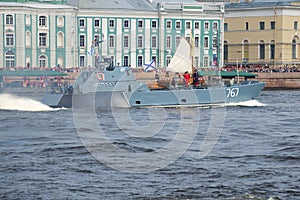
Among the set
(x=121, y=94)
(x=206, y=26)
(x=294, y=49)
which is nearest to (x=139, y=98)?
(x=121, y=94)

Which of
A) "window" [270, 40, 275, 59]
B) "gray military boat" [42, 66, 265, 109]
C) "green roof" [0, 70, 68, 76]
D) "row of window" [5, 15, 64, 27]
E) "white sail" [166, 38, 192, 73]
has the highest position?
"row of window" [5, 15, 64, 27]

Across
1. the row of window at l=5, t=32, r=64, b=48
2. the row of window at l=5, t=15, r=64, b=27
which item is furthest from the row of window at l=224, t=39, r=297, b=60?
the row of window at l=5, t=15, r=64, b=27

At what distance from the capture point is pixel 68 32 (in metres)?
75.8

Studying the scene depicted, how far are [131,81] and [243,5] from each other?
49.3 metres

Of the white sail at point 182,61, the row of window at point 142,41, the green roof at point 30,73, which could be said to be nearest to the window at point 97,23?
the row of window at point 142,41

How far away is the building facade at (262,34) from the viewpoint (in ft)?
301

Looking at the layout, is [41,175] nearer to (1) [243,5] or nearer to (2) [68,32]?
(2) [68,32]

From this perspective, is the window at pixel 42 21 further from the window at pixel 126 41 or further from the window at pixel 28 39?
the window at pixel 126 41

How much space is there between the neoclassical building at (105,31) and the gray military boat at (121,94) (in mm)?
22211

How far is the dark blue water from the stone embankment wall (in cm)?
3606

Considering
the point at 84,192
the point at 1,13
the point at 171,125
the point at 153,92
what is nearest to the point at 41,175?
the point at 84,192

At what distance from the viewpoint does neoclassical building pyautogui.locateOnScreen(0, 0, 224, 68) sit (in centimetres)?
7319

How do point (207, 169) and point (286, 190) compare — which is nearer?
point (286, 190)

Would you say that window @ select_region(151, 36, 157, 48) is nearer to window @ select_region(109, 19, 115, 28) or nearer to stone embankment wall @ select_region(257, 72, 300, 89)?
window @ select_region(109, 19, 115, 28)
